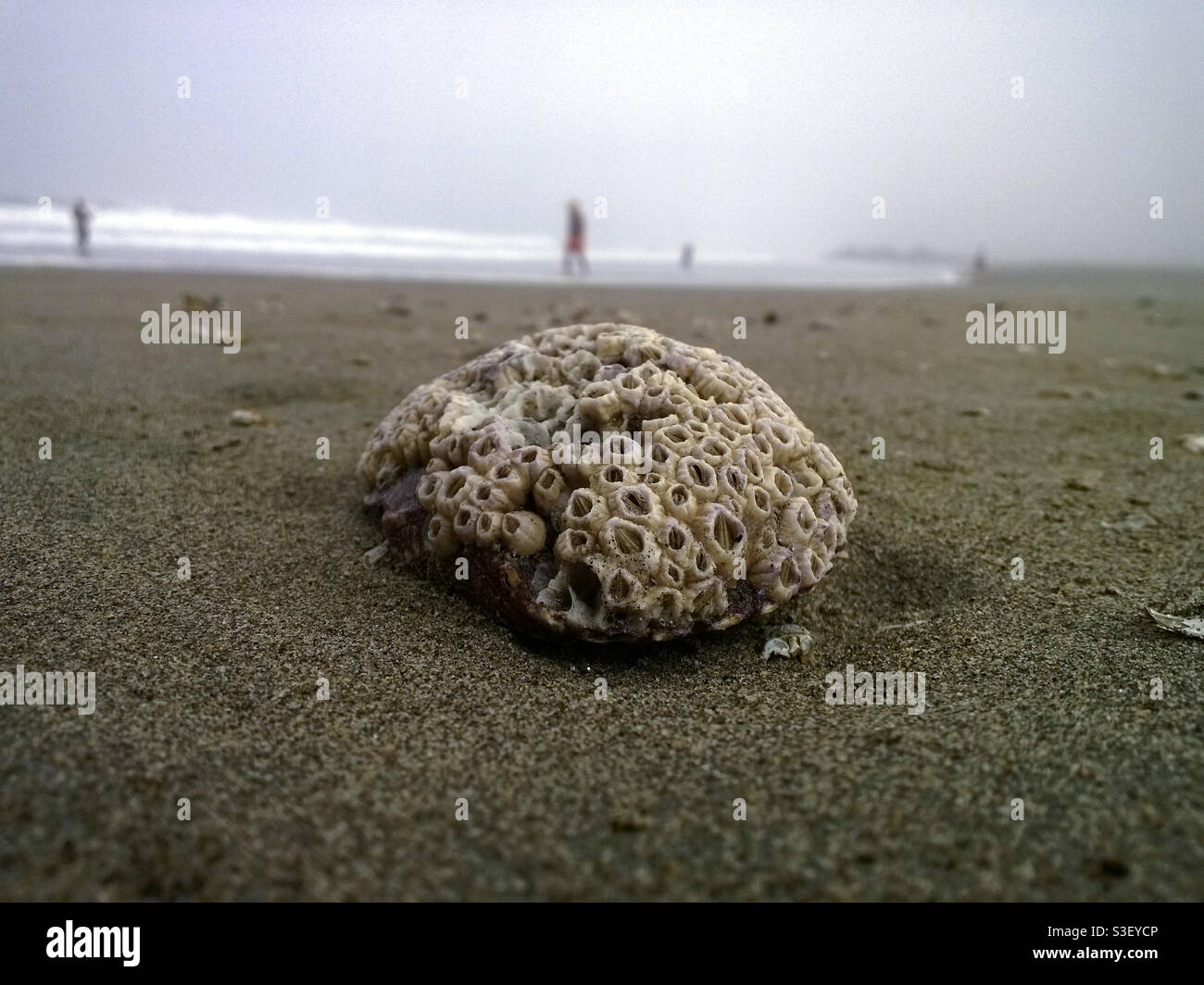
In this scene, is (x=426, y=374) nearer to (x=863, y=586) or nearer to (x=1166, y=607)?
A: (x=863, y=586)

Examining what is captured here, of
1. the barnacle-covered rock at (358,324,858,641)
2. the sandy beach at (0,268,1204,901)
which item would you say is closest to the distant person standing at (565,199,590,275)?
the sandy beach at (0,268,1204,901)

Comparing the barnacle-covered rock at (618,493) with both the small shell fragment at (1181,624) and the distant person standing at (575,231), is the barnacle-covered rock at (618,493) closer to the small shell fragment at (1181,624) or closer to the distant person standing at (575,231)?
the small shell fragment at (1181,624)

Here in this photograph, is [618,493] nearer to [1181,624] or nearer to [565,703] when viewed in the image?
[565,703]

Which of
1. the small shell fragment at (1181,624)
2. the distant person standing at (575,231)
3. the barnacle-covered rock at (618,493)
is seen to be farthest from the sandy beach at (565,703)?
the distant person standing at (575,231)

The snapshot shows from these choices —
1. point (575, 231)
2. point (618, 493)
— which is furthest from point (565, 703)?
point (575, 231)

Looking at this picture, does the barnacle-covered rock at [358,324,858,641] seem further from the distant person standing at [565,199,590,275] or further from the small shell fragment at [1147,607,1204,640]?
the distant person standing at [565,199,590,275]
